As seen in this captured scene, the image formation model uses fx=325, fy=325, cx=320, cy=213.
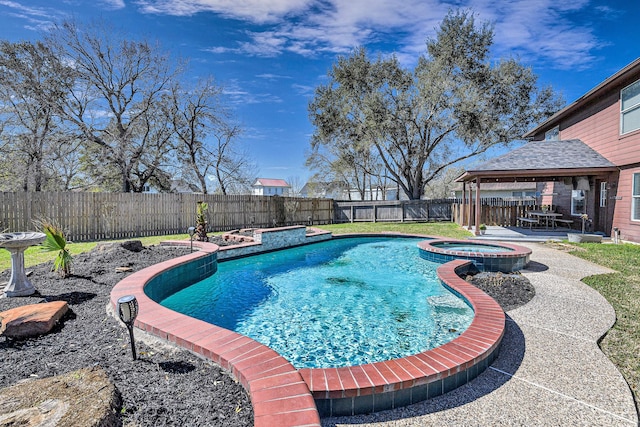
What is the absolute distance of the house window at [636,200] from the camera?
9.77 metres

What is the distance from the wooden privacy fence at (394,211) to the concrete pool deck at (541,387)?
16.2m

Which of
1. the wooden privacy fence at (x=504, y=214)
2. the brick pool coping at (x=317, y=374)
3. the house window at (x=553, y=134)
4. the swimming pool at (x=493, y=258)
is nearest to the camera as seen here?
the brick pool coping at (x=317, y=374)

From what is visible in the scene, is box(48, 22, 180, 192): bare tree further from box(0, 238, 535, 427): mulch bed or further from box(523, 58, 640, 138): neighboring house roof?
box(523, 58, 640, 138): neighboring house roof

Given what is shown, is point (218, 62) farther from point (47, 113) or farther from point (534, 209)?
point (534, 209)

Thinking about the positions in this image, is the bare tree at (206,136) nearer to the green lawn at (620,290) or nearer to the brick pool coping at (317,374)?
the green lawn at (620,290)

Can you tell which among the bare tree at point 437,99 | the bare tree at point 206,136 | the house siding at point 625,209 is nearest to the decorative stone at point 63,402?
the house siding at point 625,209

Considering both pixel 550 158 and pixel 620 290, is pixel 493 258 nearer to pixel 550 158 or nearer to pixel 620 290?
pixel 620 290

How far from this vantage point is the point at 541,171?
11172 mm

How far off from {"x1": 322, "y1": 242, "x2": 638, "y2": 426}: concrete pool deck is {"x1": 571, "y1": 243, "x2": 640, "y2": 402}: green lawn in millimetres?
105

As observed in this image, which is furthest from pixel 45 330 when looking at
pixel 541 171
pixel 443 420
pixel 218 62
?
pixel 218 62

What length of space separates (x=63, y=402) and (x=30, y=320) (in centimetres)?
188

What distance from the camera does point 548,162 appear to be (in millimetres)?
11609

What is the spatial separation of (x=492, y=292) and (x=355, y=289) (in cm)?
224

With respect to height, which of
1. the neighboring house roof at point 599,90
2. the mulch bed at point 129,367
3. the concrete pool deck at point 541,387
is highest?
the neighboring house roof at point 599,90
